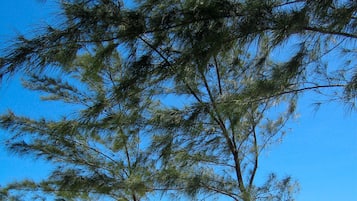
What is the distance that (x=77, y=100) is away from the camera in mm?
6434

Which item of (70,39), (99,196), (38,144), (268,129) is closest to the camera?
(70,39)

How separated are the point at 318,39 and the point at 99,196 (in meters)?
3.93

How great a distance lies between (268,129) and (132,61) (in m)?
2.84

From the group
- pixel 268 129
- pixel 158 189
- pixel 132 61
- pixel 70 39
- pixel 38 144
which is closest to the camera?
pixel 70 39

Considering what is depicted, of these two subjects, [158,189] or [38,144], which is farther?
[38,144]

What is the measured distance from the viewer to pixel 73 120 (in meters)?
2.96

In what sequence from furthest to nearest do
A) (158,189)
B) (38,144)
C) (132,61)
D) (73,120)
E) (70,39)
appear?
(38,144) < (158,189) < (73,120) < (132,61) < (70,39)

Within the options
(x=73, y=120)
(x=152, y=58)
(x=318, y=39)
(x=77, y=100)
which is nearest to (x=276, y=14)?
(x=318, y=39)

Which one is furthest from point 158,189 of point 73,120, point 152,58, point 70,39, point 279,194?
point 70,39

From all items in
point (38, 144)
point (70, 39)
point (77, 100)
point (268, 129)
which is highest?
point (77, 100)

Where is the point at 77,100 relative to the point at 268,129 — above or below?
above

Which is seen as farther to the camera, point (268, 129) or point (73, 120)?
point (268, 129)

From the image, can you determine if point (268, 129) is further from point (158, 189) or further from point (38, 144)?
point (38, 144)

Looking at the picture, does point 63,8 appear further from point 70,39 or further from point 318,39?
point 318,39
